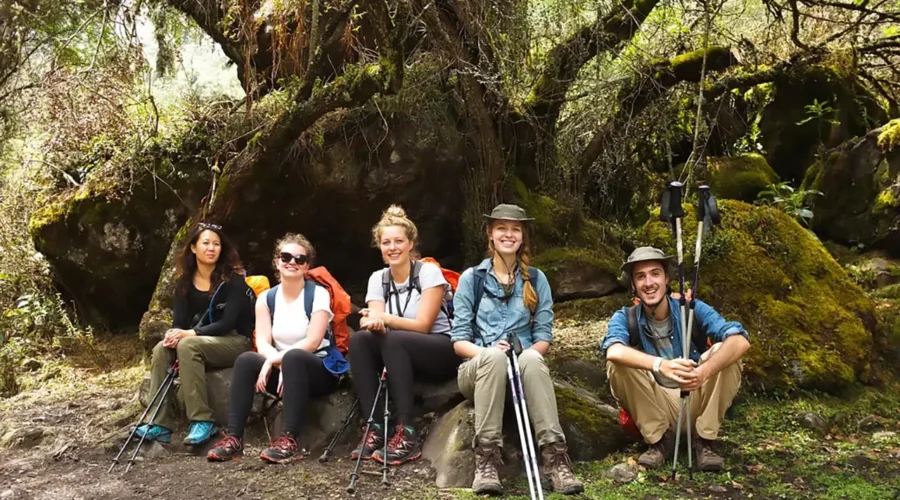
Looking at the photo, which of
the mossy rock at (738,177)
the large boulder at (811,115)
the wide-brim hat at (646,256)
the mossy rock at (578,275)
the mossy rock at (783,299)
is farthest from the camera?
the large boulder at (811,115)

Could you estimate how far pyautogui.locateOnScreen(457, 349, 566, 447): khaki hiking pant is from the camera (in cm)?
400

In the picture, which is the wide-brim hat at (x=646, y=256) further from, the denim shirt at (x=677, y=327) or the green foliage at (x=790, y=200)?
the green foliage at (x=790, y=200)

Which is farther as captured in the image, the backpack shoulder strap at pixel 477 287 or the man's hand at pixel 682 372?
the backpack shoulder strap at pixel 477 287

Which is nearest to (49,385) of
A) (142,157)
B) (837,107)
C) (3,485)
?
(142,157)

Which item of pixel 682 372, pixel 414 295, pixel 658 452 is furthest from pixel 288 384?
pixel 682 372

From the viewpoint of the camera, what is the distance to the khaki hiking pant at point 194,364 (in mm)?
5062

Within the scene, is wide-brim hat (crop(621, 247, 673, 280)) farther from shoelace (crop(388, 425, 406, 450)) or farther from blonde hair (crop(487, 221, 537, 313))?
shoelace (crop(388, 425, 406, 450))

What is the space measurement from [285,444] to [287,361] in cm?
57

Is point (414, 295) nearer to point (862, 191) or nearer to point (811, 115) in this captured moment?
point (862, 191)

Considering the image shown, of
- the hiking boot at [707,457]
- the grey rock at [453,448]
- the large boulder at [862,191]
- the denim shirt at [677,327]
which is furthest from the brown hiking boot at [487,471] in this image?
the large boulder at [862,191]

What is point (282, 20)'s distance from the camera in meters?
6.94

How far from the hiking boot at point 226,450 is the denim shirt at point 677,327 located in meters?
2.69

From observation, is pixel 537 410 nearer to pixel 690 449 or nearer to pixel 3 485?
pixel 690 449

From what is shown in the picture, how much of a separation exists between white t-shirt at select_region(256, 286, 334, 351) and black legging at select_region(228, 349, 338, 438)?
0.68 feet
